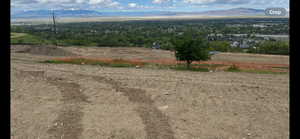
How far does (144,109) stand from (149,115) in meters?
0.68

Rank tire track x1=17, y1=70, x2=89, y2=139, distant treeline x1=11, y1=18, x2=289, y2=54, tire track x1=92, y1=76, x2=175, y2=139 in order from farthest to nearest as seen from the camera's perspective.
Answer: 1. distant treeline x1=11, y1=18, x2=289, y2=54
2. tire track x1=92, y1=76, x2=175, y2=139
3. tire track x1=17, y1=70, x2=89, y2=139

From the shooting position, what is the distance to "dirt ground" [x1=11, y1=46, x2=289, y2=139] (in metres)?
6.76

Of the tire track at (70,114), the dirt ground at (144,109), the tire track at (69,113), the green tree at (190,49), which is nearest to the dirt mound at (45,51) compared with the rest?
the green tree at (190,49)

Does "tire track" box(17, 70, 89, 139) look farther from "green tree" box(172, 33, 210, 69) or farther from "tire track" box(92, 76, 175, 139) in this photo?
"green tree" box(172, 33, 210, 69)

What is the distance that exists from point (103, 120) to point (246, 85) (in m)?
8.56

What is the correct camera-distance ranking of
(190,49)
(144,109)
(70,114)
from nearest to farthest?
1. (70,114)
2. (144,109)
3. (190,49)

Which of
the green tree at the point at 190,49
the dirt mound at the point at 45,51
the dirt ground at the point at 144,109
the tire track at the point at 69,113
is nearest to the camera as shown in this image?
the tire track at the point at 69,113

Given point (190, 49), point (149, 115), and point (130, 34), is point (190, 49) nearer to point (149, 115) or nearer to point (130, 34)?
point (149, 115)

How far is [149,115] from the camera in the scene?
8086mm

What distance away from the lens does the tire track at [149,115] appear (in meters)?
6.66

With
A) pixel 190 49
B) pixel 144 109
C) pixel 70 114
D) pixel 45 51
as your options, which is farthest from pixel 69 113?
pixel 45 51

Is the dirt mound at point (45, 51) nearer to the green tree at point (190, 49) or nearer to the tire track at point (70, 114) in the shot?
the green tree at point (190, 49)

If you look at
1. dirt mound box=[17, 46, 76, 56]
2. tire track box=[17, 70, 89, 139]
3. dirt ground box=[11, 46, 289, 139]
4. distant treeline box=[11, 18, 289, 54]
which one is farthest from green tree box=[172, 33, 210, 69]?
dirt mound box=[17, 46, 76, 56]
